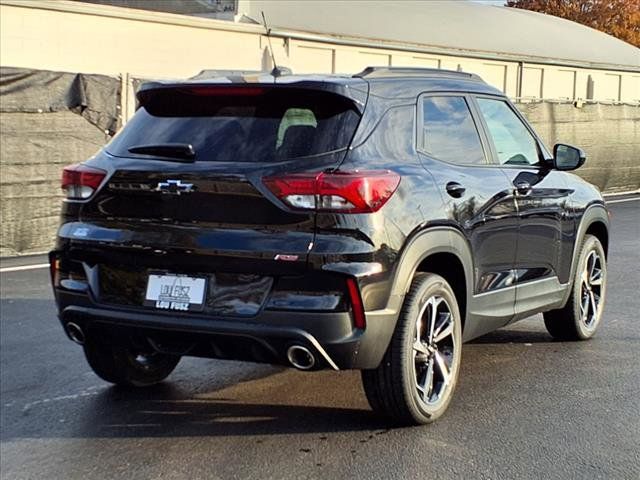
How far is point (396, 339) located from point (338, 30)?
25106 millimetres

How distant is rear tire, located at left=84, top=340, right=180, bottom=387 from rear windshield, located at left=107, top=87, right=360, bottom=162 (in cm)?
125

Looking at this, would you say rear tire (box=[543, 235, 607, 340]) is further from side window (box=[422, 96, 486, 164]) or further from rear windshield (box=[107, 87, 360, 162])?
rear windshield (box=[107, 87, 360, 162])

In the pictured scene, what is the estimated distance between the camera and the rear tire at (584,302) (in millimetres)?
6617

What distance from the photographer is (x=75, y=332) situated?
486 centimetres

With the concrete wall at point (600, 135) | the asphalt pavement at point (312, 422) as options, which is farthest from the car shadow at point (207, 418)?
the concrete wall at point (600, 135)

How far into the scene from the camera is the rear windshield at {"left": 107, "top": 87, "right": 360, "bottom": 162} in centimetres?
446

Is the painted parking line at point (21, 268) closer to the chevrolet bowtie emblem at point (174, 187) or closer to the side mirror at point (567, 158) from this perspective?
the chevrolet bowtie emblem at point (174, 187)

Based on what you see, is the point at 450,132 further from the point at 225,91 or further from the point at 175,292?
the point at 175,292

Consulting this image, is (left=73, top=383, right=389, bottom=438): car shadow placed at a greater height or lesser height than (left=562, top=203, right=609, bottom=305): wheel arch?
lesser

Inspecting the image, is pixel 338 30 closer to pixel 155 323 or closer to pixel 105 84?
pixel 105 84

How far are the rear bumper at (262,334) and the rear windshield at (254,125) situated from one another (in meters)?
0.77

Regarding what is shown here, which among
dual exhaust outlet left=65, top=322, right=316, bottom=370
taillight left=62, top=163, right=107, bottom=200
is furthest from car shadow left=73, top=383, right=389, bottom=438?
taillight left=62, top=163, right=107, bottom=200

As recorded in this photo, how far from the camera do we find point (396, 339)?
4562mm

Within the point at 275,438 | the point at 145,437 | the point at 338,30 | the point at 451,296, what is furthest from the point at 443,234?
the point at 338,30
